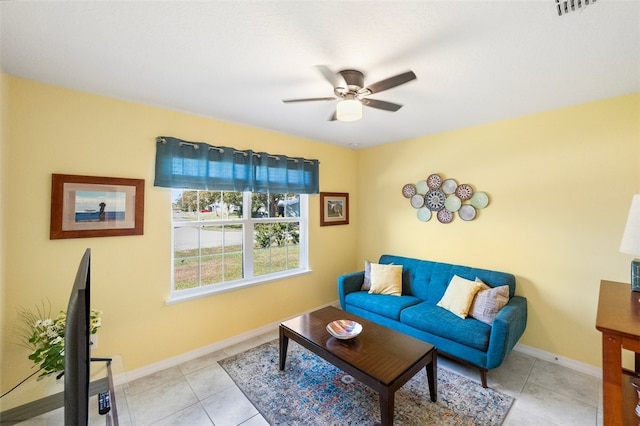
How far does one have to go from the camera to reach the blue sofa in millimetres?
2166

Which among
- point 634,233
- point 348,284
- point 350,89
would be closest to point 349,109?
point 350,89

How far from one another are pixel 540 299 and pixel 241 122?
11.9 feet

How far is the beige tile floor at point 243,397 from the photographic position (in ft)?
6.10

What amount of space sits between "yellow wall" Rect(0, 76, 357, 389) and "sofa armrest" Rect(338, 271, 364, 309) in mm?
870

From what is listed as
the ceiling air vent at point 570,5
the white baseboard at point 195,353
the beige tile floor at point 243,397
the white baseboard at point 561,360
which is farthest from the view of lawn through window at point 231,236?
the ceiling air vent at point 570,5

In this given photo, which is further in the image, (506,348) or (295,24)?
(506,348)

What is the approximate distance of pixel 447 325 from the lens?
2.40 m

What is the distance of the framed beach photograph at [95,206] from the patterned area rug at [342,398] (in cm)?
161

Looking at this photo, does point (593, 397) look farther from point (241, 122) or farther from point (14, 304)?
point (14, 304)

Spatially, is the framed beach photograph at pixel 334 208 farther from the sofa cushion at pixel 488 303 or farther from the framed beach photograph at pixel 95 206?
the framed beach photograph at pixel 95 206

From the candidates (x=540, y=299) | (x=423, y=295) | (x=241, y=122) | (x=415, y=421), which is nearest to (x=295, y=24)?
(x=241, y=122)

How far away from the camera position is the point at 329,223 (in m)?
3.88

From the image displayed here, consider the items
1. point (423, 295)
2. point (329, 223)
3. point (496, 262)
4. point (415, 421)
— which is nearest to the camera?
point (415, 421)

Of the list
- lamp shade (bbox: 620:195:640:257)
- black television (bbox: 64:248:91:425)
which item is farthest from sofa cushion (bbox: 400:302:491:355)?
black television (bbox: 64:248:91:425)
